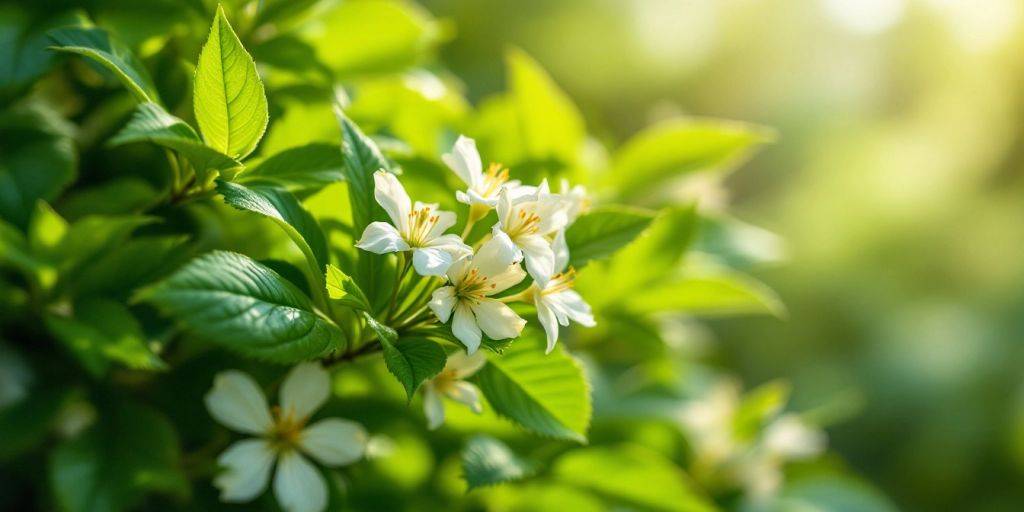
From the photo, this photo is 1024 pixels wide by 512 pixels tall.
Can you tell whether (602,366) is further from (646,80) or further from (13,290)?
(646,80)

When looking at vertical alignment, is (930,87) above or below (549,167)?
above

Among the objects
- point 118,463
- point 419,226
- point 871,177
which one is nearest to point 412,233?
point 419,226

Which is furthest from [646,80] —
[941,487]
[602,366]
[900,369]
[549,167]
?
[549,167]

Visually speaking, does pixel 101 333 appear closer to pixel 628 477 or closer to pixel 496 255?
pixel 496 255

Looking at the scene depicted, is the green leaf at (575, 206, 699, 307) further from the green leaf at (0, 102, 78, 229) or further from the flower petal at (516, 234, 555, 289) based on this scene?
the green leaf at (0, 102, 78, 229)

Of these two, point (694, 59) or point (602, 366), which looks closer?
point (602, 366)

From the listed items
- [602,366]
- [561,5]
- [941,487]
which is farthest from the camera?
[561,5]

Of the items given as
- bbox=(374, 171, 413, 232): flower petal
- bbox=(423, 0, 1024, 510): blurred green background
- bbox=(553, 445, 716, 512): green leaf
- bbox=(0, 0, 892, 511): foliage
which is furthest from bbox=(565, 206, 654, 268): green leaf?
bbox=(423, 0, 1024, 510): blurred green background

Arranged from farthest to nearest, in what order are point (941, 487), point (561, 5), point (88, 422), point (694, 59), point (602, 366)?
point (694, 59), point (561, 5), point (941, 487), point (602, 366), point (88, 422)
